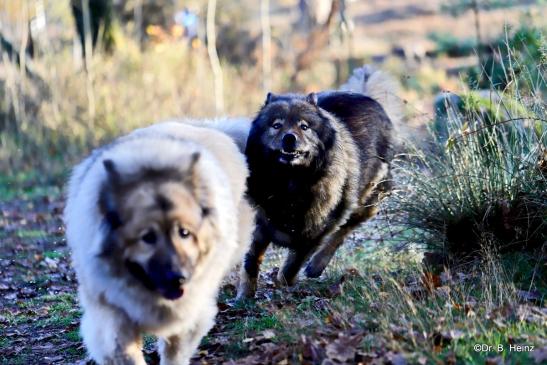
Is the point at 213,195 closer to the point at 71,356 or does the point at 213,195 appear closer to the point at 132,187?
the point at 132,187

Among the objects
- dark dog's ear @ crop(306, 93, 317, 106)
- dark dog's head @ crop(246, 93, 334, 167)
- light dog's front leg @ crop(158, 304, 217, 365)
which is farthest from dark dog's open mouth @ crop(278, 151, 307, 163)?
light dog's front leg @ crop(158, 304, 217, 365)

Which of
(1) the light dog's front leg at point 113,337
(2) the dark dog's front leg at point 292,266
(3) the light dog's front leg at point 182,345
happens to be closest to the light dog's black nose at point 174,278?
(1) the light dog's front leg at point 113,337

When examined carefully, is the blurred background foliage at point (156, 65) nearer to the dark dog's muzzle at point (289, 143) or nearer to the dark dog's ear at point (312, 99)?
the dark dog's ear at point (312, 99)

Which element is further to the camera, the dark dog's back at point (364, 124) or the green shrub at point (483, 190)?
the dark dog's back at point (364, 124)

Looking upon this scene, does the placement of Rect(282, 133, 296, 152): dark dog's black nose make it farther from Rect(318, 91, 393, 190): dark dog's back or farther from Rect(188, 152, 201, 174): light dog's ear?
Rect(188, 152, 201, 174): light dog's ear

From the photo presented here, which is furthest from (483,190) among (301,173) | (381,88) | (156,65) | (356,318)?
(156,65)

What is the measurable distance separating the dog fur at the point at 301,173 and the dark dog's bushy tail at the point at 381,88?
1.13 meters

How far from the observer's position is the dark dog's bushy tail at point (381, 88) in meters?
9.02

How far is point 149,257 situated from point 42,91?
13.3 meters

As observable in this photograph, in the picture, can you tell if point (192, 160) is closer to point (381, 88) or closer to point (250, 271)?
point (250, 271)

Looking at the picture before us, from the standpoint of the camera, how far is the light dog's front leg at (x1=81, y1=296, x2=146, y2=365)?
4.77 metres

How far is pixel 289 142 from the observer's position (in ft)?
22.3

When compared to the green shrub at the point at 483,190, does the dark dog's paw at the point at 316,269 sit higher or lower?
lower

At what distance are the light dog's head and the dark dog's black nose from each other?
2.23 meters
